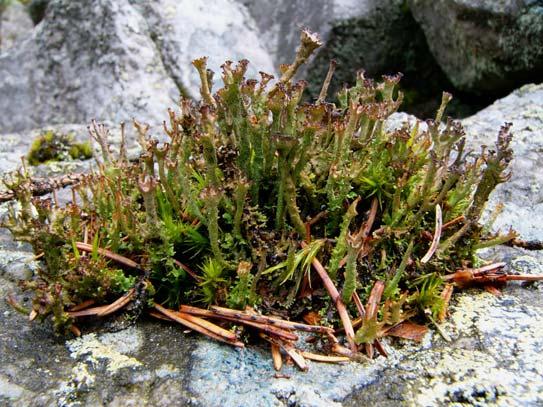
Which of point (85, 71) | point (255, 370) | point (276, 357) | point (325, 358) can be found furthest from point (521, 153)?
point (85, 71)

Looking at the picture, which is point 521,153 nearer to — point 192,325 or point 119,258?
point 192,325

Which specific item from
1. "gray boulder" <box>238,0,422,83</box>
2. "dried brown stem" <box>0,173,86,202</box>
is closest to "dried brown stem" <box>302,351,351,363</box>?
"dried brown stem" <box>0,173,86,202</box>

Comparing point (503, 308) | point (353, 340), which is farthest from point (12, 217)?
point (503, 308)

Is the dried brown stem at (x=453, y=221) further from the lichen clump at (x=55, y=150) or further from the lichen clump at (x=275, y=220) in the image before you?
the lichen clump at (x=55, y=150)

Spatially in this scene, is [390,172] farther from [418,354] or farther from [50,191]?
[50,191]

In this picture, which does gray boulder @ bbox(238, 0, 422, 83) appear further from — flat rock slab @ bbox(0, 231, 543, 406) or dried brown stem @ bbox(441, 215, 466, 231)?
flat rock slab @ bbox(0, 231, 543, 406)

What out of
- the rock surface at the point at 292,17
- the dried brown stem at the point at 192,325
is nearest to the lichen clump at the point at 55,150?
the dried brown stem at the point at 192,325
